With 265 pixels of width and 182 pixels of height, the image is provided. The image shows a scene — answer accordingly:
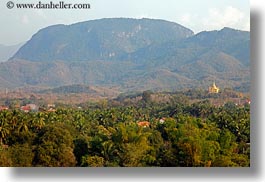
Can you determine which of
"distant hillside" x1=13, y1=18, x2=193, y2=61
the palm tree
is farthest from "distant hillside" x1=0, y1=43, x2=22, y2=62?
"distant hillside" x1=13, y1=18, x2=193, y2=61

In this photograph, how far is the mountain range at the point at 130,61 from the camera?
31297 mm

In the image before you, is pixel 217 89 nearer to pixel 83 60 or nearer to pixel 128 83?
pixel 128 83

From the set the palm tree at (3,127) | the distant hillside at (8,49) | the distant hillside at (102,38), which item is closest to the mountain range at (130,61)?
the distant hillside at (102,38)

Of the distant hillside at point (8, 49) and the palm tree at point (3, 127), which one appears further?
the distant hillside at point (8, 49)

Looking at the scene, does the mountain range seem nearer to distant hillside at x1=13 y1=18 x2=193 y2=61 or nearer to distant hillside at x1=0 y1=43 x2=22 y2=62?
distant hillside at x1=13 y1=18 x2=193 y2=61

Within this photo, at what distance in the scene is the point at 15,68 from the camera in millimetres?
29547

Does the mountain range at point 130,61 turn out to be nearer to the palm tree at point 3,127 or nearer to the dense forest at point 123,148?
the palm tree at point 3,127

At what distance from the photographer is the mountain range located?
31.3m

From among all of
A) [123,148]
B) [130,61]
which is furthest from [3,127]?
[130,61]

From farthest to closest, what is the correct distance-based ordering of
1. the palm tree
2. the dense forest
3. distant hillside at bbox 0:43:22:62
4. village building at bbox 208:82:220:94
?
village building at bbox 208:82:220:94 → distant hillside at bbox 0:43:22:62 → the palm tree → the dense forest

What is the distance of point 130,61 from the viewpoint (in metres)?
43.5

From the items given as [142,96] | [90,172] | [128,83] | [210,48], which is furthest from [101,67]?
[90,172]

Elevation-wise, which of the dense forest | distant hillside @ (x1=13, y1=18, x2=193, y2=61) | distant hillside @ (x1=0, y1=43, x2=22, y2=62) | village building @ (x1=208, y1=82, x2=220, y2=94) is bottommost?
the dense forest

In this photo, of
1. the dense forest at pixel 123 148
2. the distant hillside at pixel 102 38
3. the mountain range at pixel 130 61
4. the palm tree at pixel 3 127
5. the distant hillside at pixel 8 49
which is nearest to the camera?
the dense forest at pixel 123 148
